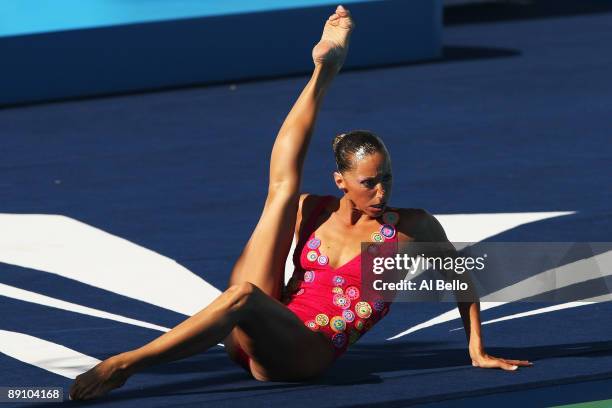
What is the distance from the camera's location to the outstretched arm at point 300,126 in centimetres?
643

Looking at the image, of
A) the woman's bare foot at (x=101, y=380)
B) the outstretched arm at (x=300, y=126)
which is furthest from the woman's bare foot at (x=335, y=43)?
the woman's bare foot at (x=101, y=380)

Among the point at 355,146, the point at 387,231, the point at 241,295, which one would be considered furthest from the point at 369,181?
the point at 241,295

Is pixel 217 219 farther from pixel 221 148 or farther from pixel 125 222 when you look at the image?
pixel 221 148

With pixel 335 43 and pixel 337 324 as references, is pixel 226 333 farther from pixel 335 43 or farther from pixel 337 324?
pixel 335 43

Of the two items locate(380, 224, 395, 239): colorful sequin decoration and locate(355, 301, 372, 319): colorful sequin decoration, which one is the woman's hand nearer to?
locate(355, 301, 372, 319): colorful sequin decoration

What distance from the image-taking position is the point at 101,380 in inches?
236

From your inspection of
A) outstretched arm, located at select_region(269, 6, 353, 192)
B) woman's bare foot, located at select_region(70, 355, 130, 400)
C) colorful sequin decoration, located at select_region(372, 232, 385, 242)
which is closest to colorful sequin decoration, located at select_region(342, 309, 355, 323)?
colorful sequin decoration, located at select_region(372, 232, 385, 242)

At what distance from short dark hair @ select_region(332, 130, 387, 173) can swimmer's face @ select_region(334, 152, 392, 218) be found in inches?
0.7

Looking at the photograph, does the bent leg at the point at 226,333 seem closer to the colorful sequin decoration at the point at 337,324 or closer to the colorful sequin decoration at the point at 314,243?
the colorful sequin decoration at the point at 337,324

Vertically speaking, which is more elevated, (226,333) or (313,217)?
(313,217)

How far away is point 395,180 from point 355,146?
494cm

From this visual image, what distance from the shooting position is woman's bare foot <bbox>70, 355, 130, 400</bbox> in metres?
5.96

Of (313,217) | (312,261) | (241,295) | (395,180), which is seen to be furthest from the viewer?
(395,180)

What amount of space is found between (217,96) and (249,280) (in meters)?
9.05
